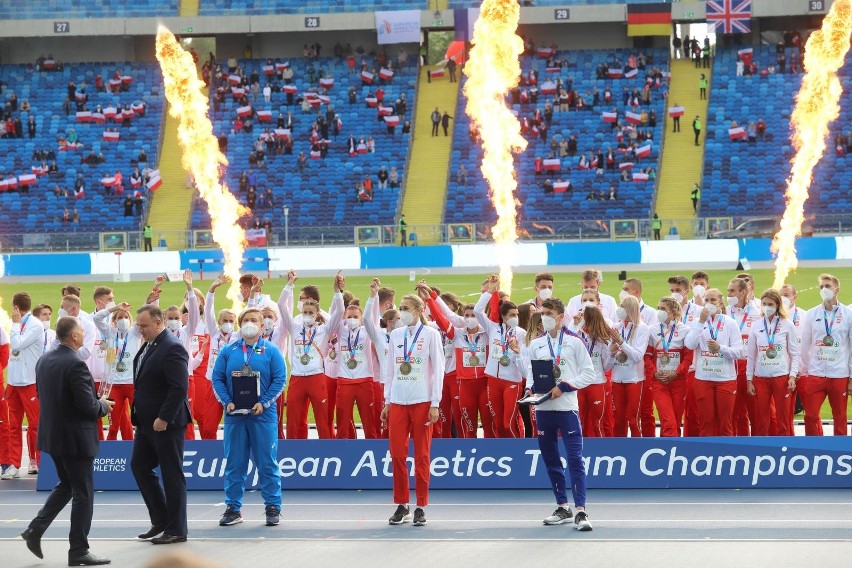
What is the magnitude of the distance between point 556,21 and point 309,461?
46.6 m

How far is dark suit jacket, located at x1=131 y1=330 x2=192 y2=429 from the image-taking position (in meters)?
11.7

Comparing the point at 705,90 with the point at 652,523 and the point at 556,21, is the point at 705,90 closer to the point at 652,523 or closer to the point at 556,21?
the point at 556,21

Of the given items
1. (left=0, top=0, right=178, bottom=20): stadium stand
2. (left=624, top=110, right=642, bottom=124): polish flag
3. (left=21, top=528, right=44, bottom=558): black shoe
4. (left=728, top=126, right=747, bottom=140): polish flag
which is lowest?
(left=21, top=528, right=44, bottom=558): black shoe

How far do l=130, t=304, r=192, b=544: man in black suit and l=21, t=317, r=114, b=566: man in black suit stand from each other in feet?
1.84

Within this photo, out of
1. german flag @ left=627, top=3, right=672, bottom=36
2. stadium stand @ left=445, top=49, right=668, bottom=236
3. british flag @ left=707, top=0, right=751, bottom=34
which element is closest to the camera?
stadium stand @ left=445, top=49, right=668, bottom=236

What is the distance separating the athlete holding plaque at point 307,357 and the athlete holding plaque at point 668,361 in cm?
359

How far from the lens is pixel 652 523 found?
12.4 metres

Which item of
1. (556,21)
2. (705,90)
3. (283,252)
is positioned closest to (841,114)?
(705,90)

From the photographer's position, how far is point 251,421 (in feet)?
42.0

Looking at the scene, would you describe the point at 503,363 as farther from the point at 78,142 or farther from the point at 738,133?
the point at 78,142

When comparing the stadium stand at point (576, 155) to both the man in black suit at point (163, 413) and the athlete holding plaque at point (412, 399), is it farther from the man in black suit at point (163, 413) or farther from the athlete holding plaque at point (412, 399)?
the man in black suit at point (163, 413)

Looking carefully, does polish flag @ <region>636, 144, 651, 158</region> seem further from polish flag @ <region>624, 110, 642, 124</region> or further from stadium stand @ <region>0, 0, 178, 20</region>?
stadium stand @ <region>0, 0, 178, 20</region>

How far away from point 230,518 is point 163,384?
1635mm

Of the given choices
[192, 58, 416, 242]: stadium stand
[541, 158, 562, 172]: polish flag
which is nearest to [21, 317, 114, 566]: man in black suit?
[192, 58, 416, 242]: stadium stand
